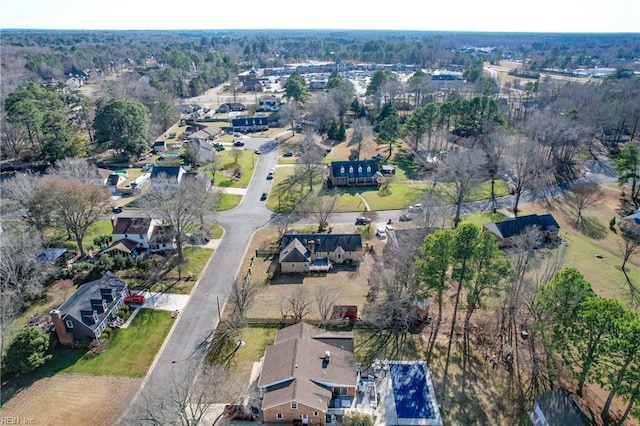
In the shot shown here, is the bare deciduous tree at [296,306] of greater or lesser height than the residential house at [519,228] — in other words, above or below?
below

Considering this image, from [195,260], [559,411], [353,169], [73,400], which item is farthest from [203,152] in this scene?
[559,411]

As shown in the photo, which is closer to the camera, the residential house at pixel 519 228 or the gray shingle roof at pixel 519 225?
the residential house at pixel 519 228

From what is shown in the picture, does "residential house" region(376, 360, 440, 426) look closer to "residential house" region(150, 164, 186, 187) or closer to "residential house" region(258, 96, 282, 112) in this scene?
"residential house" region(150, 164, 186, 187)

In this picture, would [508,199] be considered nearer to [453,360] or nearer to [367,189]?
[367,189]

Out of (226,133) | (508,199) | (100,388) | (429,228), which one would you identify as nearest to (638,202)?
(508,199)

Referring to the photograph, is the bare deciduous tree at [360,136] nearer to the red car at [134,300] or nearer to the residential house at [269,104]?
the residential house at [269,104]

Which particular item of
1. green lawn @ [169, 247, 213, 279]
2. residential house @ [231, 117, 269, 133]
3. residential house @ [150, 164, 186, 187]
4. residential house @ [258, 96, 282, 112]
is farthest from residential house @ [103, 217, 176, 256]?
residential house @ [258, 96, 282, 112]

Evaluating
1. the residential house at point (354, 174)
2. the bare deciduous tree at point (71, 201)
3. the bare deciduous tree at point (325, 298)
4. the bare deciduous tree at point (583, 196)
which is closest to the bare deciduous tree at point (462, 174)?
the residential house at point (354, 174)
